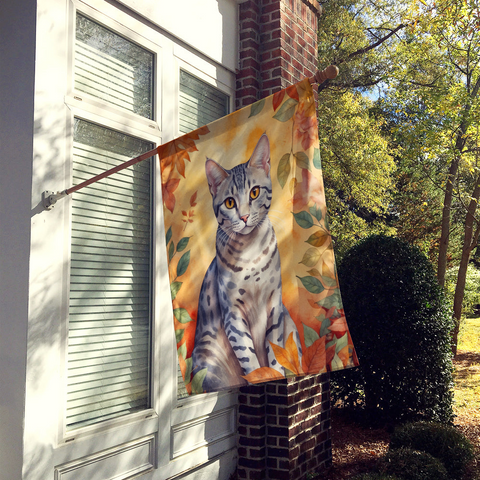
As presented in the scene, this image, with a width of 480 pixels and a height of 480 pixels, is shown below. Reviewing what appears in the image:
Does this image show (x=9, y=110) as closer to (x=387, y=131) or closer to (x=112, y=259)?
(x=112, y=259)

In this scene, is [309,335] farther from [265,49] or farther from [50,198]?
[265,49]

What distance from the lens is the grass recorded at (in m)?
7.69

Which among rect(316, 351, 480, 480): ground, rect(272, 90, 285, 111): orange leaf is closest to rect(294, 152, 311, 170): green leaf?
A: rect(272, 90, 285, 111): orange leaf

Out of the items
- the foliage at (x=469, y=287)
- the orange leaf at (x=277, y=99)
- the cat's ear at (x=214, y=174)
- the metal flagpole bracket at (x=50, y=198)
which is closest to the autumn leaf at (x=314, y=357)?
the cat's ear at (x=214, y=174)

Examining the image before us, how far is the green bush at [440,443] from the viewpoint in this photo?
4461 mm

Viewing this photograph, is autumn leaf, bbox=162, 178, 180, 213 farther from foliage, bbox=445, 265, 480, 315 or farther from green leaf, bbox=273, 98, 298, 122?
foliage, bbox=445, 265, 480, 315

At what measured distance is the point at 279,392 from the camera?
4480mm

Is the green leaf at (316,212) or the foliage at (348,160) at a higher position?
the foliage at (348,160)

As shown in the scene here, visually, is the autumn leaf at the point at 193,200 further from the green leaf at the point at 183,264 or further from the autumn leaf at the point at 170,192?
the green leaf at the point at 183,264

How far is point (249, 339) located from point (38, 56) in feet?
6.83

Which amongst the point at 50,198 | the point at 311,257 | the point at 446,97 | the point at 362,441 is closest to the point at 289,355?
the point at 311,257

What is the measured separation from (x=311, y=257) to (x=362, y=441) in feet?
13.3

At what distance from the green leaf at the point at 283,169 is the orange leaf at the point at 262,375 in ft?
3.09

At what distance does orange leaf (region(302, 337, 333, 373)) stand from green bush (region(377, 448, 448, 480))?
7.12 ft
